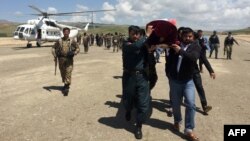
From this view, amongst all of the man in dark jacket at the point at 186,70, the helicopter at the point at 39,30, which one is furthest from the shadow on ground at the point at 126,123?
the helicopter at the point at 39,30

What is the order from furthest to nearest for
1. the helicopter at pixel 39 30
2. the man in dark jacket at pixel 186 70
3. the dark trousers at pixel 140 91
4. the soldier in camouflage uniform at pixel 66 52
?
1. the helicopter at pixel 39 30
2. the soldier in camouflage uniform at pixel 66 52
3. the dark trousers at pixel 140 91
4. the man in dark jacket at pixel 186 70

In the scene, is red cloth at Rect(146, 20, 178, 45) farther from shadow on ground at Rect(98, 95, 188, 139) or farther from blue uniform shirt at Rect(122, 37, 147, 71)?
shadow on ground at Rect(98, 95, 188, 139)

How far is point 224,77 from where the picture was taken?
51.8ft

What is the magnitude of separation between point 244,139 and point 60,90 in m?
7.18

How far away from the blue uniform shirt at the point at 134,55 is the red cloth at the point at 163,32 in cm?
24

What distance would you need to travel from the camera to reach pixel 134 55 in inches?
266

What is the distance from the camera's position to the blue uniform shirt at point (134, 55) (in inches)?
263

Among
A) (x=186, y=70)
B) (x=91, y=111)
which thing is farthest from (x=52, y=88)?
(x=186, y=70)

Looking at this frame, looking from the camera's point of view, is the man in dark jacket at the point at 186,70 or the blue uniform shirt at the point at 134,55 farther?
the blue uniform shirt at the point at 134,55

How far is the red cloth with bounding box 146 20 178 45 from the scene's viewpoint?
261 inches

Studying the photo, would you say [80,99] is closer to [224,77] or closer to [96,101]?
[96,101]

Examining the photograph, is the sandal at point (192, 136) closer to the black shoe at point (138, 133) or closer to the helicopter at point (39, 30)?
the black shoe at point (138, 133)

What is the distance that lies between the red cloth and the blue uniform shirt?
237 millimetres

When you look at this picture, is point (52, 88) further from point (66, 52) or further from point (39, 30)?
point (39, 30)
